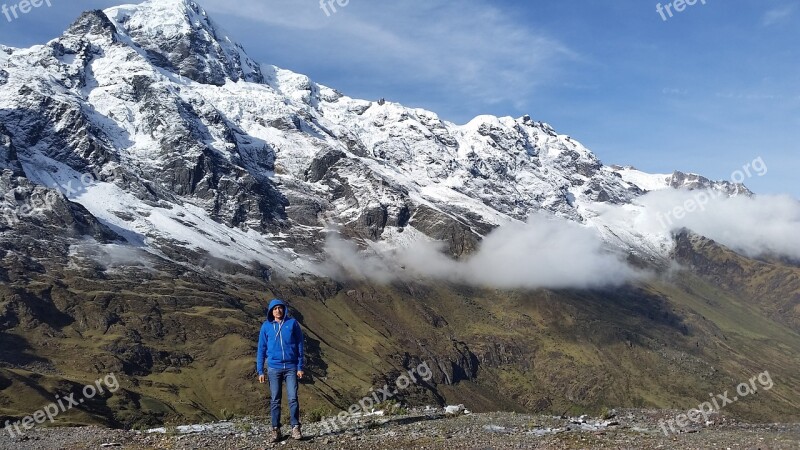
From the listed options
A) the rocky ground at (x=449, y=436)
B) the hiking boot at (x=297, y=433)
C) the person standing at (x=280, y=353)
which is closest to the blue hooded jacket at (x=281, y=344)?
the person standing at (x=280, y=353)

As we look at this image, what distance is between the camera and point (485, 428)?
103 feet

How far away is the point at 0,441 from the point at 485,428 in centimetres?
2516

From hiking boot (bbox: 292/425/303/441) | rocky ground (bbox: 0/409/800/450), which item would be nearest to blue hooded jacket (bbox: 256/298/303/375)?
hiking boot (bbox: 292/425/303/441)

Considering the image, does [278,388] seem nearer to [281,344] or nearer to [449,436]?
[281,344]

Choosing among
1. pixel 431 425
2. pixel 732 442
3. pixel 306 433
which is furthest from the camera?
pixel 431 425

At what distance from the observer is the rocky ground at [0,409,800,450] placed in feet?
83.5

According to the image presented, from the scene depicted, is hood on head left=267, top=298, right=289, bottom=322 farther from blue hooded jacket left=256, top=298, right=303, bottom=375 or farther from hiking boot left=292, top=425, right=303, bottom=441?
hiking boot left=292, top=425, right=303, bottom=441

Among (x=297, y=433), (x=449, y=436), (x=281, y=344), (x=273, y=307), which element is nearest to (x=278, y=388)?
(x=281, y=344)

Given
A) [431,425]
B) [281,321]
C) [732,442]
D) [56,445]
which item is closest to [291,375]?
[281,321]

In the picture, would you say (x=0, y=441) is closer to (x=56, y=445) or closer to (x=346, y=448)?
(x=56, y=445)

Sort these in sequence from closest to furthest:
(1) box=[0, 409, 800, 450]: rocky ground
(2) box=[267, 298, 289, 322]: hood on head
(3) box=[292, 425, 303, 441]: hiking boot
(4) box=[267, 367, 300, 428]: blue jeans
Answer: (1) box=[0, 409, 800, 450]: rocky ground → (2) box=[267, 298, 289, 322]: hood on head → (4) box=[267, 367, 300, 428]: blue jeans → (3) box=[292, 425, 303, 441]: hiking boot

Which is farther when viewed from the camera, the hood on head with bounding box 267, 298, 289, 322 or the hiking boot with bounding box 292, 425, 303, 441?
the hiking boot with bounding box 292, 425, 303, 441

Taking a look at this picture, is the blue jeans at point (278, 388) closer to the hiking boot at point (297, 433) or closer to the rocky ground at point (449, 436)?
the hiking boot at point (297, 433)

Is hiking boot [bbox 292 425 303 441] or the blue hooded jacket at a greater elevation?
the blue hooded jacket
